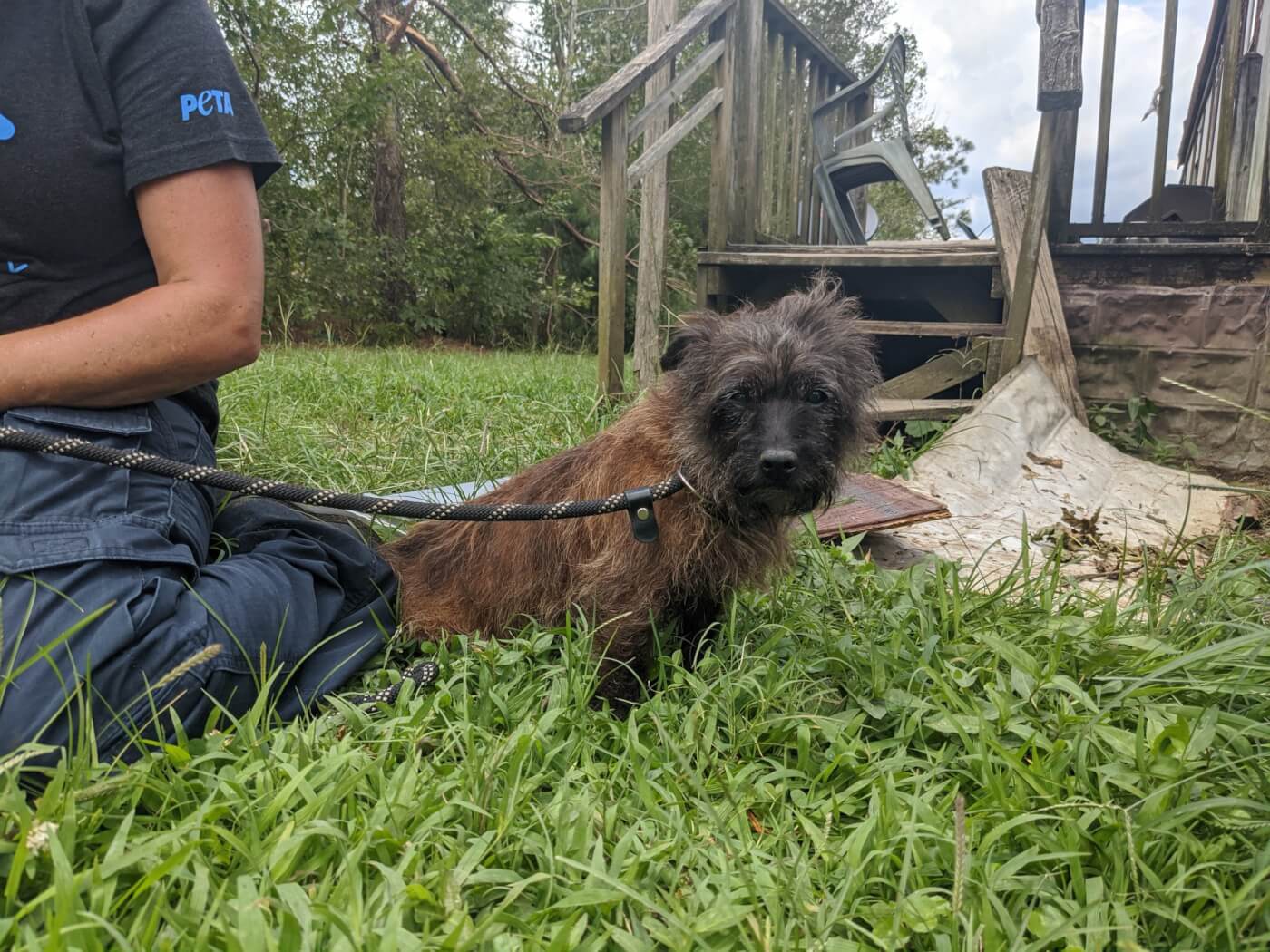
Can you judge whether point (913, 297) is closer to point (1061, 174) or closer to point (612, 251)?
point (1061, 174)

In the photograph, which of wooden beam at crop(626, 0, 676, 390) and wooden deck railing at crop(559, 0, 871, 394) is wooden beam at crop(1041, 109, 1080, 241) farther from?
wooden beam at crop(626, 0, 676, 390)

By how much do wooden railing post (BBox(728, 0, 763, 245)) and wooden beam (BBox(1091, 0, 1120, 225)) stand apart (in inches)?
96.7

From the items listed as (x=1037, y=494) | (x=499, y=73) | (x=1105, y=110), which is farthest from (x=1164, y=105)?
(x=499, y=73)

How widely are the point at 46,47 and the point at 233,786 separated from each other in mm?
1693

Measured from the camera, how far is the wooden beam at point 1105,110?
5.85 m

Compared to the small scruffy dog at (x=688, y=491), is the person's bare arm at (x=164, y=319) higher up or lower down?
higher up

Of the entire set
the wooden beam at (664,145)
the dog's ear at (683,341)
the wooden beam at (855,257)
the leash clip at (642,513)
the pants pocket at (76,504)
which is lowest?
the leash clip at (642,513)

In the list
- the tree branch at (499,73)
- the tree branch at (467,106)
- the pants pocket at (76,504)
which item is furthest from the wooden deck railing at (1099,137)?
the tree branch at (499,73)

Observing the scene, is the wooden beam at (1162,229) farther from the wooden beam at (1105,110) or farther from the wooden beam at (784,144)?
the wooden beam at (784,144)

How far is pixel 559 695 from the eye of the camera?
7.08 feet

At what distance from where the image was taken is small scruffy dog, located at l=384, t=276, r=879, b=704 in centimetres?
235

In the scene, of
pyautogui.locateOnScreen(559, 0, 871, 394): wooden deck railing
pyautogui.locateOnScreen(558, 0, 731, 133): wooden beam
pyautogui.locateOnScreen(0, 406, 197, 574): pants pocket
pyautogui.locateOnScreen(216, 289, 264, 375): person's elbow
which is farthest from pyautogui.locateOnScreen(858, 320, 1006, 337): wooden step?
pyautogui.locateOnScreen(0, 406, 197, 574): pants pocket

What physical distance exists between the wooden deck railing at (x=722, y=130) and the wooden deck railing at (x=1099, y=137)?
2289 millimetres

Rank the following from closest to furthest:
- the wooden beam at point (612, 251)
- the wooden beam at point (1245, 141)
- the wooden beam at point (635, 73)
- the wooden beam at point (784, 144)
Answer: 1. the wooden beam at point (635, 73)
2. the wooden beam at point (612, 251)
3. the wooden beam at point (784, 144)
4. the wooden beam at point (1245, 141)
